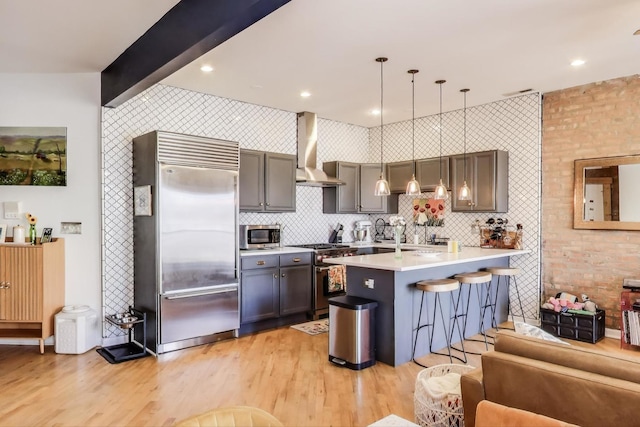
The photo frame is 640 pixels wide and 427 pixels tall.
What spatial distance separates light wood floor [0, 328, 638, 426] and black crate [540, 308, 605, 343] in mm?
200

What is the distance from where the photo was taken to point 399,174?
6.85 meters

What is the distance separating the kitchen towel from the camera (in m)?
5.91

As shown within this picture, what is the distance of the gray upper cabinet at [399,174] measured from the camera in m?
6.70

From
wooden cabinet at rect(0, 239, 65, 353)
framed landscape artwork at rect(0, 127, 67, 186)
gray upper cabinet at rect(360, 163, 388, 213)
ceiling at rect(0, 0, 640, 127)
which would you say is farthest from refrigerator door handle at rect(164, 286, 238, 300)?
gray upper cabinet at rect(360, 163, 388, 213)

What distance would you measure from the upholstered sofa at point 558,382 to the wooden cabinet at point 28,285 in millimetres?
4158

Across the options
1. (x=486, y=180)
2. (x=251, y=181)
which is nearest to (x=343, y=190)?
(x=251, y=181)

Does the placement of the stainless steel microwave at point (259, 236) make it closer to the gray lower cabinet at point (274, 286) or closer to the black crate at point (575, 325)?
the gray lower cabinet at point (274, 286)

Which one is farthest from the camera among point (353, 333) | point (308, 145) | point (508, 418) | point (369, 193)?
point (369, 193)

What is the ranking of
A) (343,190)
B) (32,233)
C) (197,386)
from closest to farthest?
(197,386) → (32,233) → (343,190)

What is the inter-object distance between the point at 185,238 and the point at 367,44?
268 cm

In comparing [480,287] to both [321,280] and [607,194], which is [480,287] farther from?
[321,280]

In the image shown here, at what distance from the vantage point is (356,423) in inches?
115

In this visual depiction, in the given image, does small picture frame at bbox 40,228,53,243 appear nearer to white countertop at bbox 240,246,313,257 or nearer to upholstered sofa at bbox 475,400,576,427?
white countertop at bbox 240,246,313,257

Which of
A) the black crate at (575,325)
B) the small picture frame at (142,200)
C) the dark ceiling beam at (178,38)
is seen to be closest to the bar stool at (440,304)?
the black crate at (575,325)
